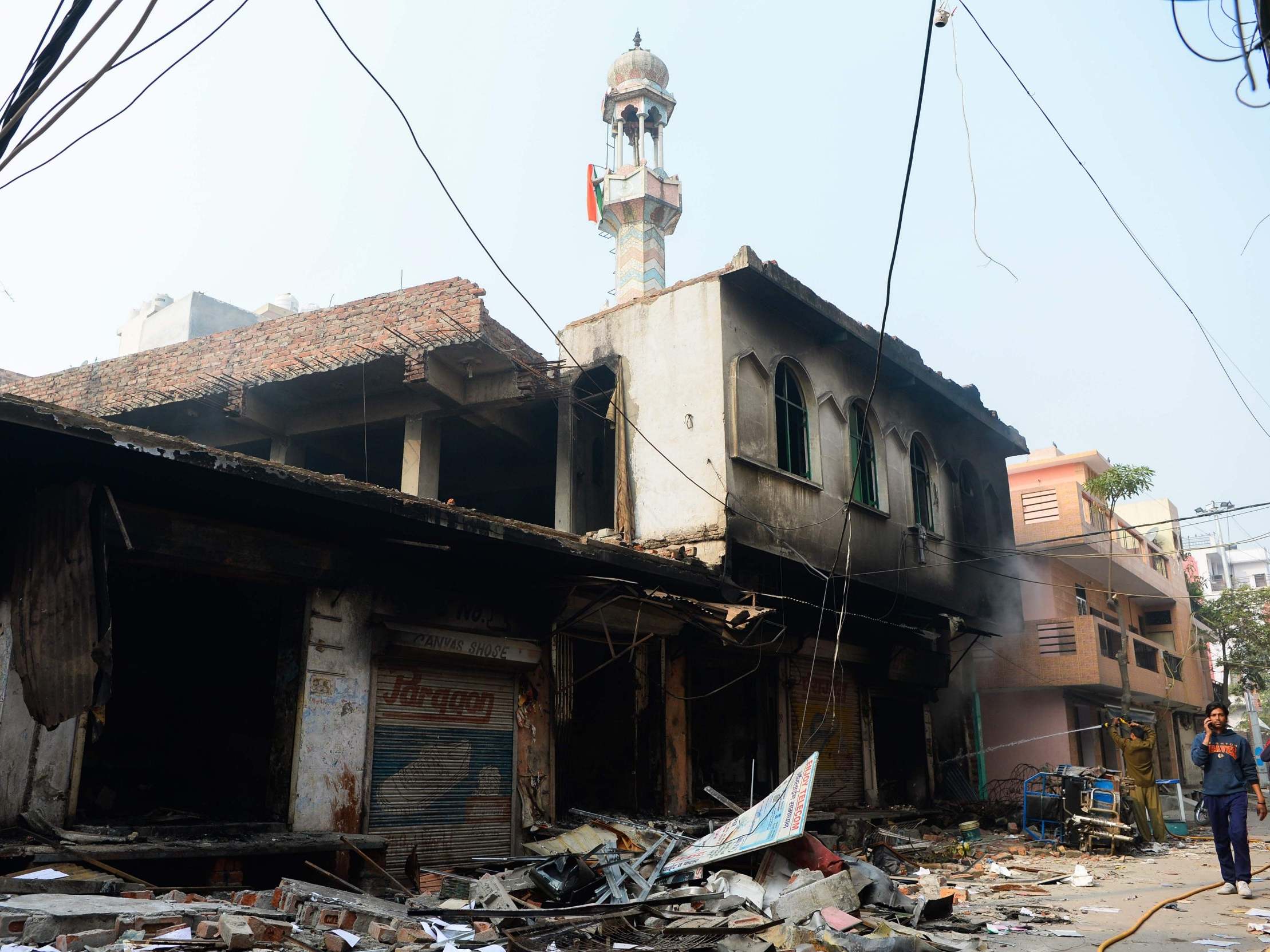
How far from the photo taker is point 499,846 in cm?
1016

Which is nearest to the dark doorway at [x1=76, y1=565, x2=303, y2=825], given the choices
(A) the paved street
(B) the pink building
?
(A) the paved street

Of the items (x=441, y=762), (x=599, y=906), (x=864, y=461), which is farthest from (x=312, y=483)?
(x=864, y=461)

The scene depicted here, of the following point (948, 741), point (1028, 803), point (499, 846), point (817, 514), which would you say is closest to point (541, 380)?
point (817, 514)

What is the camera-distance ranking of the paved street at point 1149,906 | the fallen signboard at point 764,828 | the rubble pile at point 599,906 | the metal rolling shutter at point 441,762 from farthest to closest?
the metal rolling shutter at point 441,762 → the fallen signboard at point 764,828 → the paved street at point 1149,906 → the rubble pile at point 599,906

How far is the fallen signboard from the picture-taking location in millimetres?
7367

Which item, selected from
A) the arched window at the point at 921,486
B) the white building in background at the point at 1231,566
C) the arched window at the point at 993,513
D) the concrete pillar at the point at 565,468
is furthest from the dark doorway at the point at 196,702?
the white building in background at the point at 1231,566

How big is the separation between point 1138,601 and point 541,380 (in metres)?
25.1

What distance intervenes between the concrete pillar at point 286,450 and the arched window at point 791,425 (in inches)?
293

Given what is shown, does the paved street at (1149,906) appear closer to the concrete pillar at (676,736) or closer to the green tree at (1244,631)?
the concrete pillar at (676,736)

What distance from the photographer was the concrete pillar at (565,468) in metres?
14.4

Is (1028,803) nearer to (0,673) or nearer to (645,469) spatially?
(645,469)

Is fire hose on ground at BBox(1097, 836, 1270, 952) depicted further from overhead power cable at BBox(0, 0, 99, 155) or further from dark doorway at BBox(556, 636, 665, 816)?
overhead power cable at BBox(0, 0, 99, 155)

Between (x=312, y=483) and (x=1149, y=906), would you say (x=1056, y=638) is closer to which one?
(x=1149, y=906)

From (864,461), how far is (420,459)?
6.91m
